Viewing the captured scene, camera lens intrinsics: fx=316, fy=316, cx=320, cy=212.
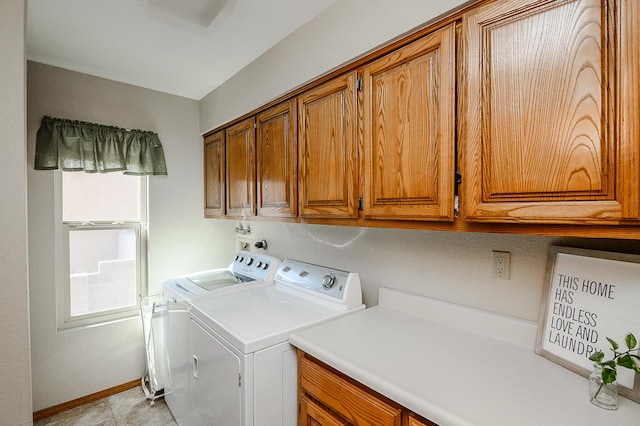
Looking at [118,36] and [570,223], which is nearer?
[570,223]

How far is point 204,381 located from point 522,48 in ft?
6.54

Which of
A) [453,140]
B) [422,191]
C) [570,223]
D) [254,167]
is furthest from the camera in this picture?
[254,167]

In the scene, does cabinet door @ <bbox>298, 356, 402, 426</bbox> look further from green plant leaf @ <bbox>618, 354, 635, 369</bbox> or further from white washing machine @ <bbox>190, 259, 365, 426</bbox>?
green plant leaf @ <bbox>618, 354, 635, 369</bbox>

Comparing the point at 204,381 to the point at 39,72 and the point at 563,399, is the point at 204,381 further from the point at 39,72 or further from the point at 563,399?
the point at 39,72

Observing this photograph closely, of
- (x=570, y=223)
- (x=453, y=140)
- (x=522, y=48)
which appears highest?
(x=522, y=48)

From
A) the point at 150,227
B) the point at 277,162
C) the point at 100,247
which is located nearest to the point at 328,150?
the point at 277,162

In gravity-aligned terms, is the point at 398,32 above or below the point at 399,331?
above

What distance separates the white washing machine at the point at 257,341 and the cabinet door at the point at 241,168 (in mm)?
614

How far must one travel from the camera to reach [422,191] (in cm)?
121

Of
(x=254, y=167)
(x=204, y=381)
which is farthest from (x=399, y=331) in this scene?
(x=254, y=167)

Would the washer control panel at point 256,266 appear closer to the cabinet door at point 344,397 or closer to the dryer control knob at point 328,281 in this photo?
the dryer control knob at point 328,281

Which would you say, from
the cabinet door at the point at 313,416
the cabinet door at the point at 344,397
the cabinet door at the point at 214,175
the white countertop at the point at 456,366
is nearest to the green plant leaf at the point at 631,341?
the white countertop at the point at 456,366

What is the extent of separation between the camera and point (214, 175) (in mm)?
2758

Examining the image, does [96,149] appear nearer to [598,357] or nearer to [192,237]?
[192,237]
